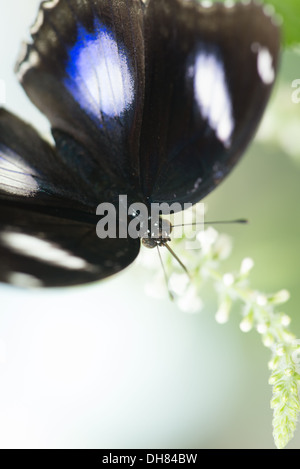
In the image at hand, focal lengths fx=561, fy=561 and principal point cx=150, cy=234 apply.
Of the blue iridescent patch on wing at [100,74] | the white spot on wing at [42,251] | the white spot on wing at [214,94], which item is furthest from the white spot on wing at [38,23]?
the white spot on wing at [42,251]

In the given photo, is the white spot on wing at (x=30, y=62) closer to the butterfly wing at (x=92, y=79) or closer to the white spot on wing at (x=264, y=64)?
the butterfly wing at (x=92, y=79)

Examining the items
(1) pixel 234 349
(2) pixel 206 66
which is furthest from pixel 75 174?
(1) pixel 234 349

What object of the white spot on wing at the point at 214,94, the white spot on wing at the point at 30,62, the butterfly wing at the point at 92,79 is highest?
the white spot on wing at the point at 30,62

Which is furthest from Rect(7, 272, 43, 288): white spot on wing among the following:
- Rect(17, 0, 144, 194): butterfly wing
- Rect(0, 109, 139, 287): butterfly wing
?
Rect(17, 0, 144, 194): butterfly wing

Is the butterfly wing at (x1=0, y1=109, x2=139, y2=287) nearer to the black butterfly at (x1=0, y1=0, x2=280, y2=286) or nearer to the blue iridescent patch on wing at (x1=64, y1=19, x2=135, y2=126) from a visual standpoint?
the black butterfly at (x1=0, y1=0, x2=280, y2=286)

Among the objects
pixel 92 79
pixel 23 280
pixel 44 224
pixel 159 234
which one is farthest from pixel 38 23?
pixel 23 280

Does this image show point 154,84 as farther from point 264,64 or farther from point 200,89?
point 264,64
